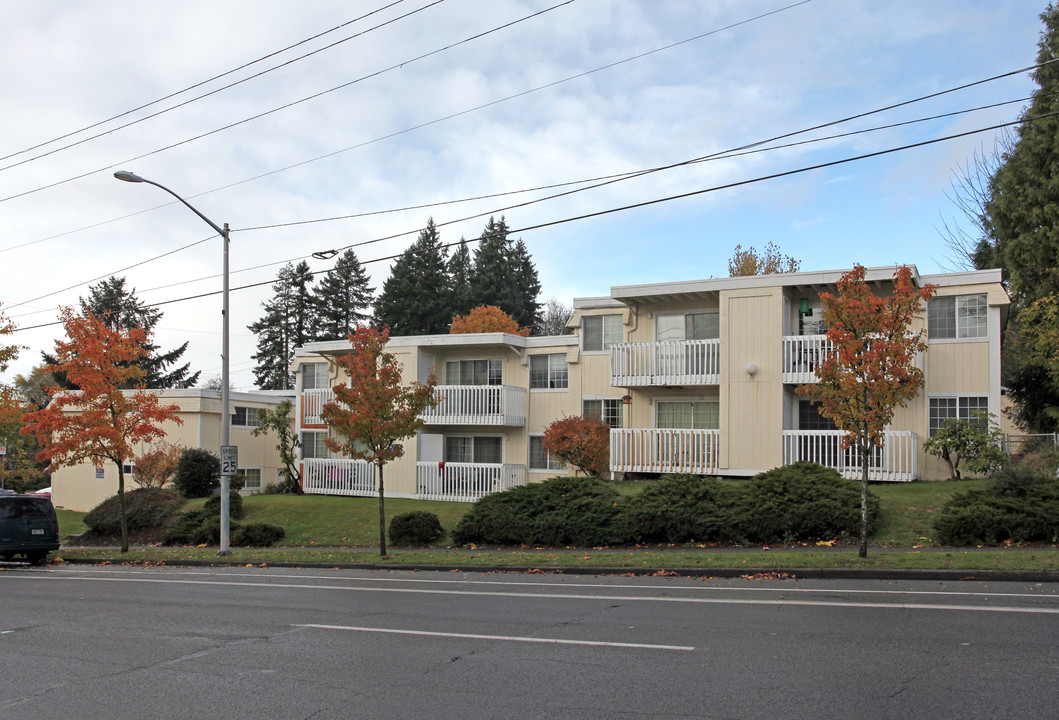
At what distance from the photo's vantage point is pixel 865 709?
6375 mm

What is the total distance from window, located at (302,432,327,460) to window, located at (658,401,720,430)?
1412cm

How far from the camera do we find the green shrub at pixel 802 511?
57.5 ft

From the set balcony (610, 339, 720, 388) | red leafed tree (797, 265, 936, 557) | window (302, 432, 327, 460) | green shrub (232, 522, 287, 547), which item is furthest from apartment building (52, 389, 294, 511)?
red leafed tree (797, 265, 936, 557)

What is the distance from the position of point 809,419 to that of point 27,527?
20.9 metres

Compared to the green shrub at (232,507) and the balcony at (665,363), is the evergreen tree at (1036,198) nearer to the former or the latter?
the balcony at (665,363)

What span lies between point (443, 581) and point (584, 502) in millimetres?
5359

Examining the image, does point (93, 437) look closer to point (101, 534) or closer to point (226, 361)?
point (226, 361)

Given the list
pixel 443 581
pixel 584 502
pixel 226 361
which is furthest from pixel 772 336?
pixel 226 361

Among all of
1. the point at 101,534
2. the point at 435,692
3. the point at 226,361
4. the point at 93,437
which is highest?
the point at 226,361

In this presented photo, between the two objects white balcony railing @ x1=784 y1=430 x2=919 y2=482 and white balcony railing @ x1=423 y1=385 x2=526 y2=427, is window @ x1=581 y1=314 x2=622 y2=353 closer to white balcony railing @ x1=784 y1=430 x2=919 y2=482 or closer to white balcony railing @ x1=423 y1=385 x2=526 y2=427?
white balcony railing @ x1=423 y1=385 x2=526 y2=427

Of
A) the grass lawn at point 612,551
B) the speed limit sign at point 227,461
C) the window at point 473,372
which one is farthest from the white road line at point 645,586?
the window at point 473,372

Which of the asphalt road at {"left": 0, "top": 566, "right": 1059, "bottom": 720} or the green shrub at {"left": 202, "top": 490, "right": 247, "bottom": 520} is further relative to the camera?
the green shrub at {"left": 202, "top": 490, "right": 247, "bottom": 520}

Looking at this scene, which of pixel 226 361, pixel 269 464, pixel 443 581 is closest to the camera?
pixel 443 581

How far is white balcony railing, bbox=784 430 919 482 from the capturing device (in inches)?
877
